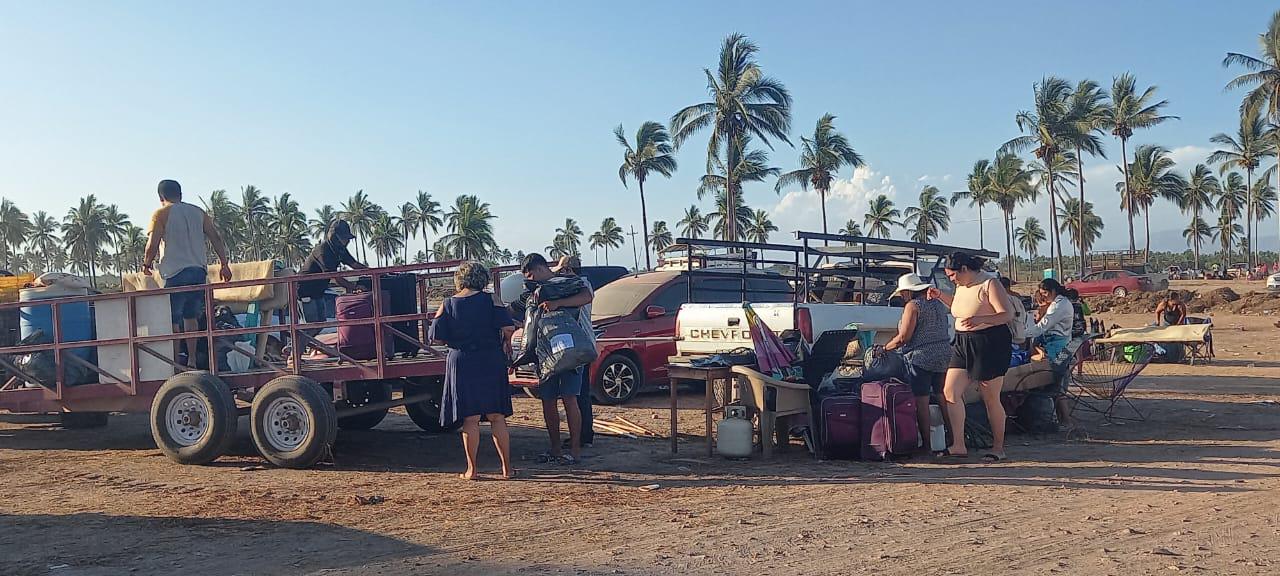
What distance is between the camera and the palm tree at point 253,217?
76562 millimetres

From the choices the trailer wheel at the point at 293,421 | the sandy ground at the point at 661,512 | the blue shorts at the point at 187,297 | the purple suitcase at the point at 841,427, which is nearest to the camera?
the sandy ground at the point at 661,512

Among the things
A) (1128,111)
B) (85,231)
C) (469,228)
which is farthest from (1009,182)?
(85,231)

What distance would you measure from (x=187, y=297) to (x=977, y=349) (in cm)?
612

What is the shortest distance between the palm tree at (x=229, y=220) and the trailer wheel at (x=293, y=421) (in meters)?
69.8

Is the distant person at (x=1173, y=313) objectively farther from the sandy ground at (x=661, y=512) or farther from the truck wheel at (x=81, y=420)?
the truck wheel at (x=81, y=420)

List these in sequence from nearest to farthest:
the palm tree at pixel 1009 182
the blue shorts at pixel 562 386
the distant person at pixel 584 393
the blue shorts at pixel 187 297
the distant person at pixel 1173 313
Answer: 1. the blue shorts at pixel 562 386
2. the blue shorts at pixel 187 297
3. the distant person at pixel 584 393
4. the distant person at pixel 1173 313
5. the palm tree at pixel 1009 182

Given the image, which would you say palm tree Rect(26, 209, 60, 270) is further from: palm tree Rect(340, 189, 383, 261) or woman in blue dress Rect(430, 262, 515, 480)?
woman in blue dress Rect(430, 262, 515, 480)

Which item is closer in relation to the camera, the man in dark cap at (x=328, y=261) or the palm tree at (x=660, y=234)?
the man in dark cap at (x=328, y=261)

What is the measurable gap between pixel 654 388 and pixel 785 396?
4747 millimetres

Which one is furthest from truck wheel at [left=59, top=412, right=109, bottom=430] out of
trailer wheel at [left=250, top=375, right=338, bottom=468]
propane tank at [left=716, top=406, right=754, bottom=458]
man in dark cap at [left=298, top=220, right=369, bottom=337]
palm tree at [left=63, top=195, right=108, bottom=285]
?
palm tree at [left=63, top=195, right=108, bottom=285]

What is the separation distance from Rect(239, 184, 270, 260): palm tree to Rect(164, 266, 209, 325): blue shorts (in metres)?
73.9

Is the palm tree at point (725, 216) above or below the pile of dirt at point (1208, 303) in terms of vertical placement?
above

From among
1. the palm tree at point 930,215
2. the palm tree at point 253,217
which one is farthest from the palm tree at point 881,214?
the palm tree at point 253,217

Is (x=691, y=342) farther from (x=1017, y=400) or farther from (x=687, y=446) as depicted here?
(x=1017, y=400)
